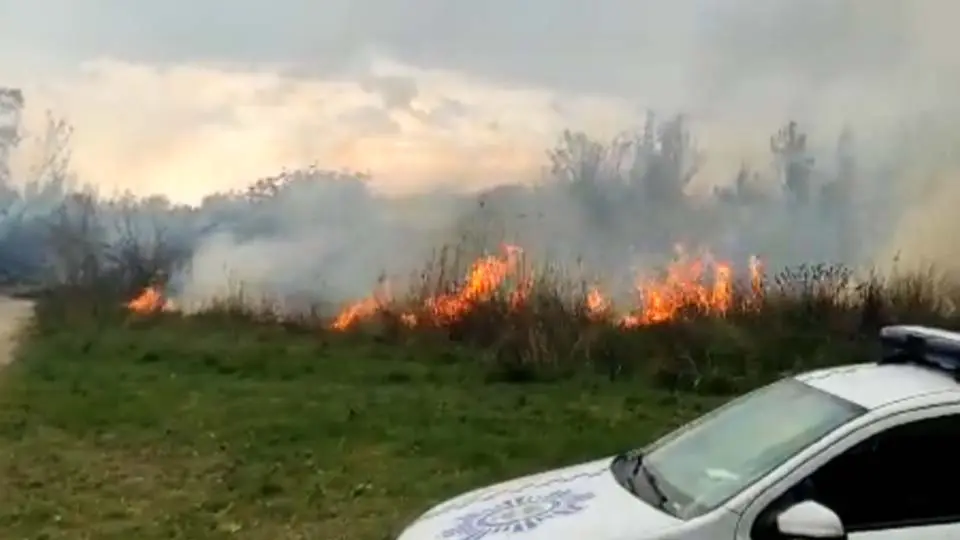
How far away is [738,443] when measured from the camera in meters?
4.43

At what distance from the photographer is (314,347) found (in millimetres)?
12016

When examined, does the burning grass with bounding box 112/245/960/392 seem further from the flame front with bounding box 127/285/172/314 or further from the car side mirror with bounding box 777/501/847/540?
the car side mirror with bounding box 777/501/847/540

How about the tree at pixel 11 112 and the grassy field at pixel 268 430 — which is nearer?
the grassy field at pixel 268 430

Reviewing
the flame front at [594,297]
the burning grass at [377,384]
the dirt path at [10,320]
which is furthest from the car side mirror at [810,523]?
the dirt path at [10,320]

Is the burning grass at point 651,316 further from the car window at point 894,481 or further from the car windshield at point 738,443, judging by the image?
the car window at point 894,481

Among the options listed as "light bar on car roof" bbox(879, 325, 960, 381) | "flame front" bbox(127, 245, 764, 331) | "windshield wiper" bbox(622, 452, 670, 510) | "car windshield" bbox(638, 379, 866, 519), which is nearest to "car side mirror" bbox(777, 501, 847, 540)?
"car windshield" bbox(638, 379, 866, 519)

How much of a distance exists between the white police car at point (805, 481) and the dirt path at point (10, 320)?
326 inches

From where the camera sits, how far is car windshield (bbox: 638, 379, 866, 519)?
13.2 feet

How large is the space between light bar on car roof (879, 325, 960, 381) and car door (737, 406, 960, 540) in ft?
0.98

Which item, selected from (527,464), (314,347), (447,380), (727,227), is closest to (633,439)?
(527,464)

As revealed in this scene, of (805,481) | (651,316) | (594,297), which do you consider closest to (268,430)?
(594,297)

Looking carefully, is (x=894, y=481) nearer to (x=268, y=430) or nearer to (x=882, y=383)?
(x=882, y=383)

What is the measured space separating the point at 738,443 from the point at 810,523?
83 centimetres

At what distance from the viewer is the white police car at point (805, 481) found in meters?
3.82
